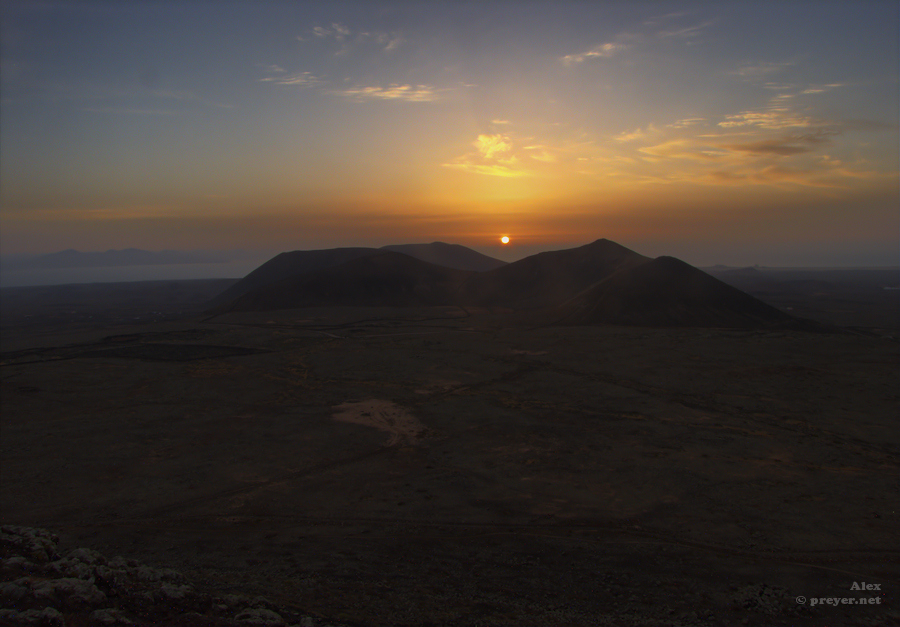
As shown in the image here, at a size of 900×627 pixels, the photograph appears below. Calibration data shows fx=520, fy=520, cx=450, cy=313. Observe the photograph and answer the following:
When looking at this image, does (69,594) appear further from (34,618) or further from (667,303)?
(667,303)

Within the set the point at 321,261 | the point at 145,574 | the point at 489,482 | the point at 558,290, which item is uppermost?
the point at 321,261

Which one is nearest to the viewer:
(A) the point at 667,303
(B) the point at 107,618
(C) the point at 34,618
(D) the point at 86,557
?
(C) the point at 34,618

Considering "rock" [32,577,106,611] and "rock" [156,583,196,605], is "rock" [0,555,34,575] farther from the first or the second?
"rock" [156,583,196,605]

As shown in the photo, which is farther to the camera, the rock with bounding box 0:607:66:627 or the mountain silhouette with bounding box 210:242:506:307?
the mountain silhouette with bounding box 210:242:506:307

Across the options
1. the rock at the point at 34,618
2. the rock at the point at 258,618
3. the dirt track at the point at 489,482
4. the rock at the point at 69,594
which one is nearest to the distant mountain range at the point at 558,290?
the dirt track at the point at 489,482

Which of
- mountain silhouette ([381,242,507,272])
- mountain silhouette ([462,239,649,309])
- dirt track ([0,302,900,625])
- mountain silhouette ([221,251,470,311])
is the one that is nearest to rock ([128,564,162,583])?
dirt track ([0,302,900,625])

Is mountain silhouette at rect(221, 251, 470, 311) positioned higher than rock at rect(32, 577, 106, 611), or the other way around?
mountain silhouette at rect(221, 251, 470, 311)

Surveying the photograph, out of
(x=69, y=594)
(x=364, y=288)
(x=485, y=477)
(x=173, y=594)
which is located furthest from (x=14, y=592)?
(x=364, y=288)
